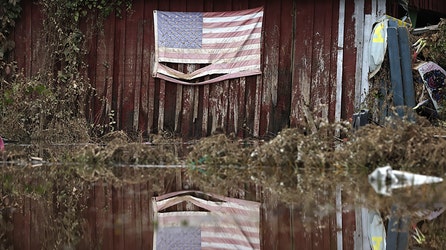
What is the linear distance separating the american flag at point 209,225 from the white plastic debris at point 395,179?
150 centimetres

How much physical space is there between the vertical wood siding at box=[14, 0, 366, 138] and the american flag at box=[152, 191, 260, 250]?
6.53 meters

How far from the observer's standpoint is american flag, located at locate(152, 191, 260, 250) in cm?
516

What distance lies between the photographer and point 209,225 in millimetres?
5730

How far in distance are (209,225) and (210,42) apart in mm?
8452

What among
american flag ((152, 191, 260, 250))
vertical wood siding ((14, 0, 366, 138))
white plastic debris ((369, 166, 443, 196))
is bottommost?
american flag ((152, 191, 260, 250))

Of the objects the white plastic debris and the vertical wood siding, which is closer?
the white plastic debris

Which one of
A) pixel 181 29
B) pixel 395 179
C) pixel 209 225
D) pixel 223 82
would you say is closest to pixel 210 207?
pixel 209 225

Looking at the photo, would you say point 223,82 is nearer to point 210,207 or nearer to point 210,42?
point 210,42

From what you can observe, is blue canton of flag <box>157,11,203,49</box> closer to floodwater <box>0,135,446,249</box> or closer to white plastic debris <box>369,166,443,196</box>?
floodwater <box>0,135,446,249</box>

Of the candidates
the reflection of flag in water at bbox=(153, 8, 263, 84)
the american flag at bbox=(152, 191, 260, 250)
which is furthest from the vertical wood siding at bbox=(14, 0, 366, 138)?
the american flag at bbox=(152, 191, 260, 250)

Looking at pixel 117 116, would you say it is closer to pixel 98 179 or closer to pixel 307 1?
pixel 307 1

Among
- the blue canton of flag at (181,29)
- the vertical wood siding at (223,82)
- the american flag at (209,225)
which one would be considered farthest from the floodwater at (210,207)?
the blue canton of flag at (181,29)

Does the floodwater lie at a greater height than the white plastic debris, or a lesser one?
lesser

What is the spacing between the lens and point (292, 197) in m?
6.98
